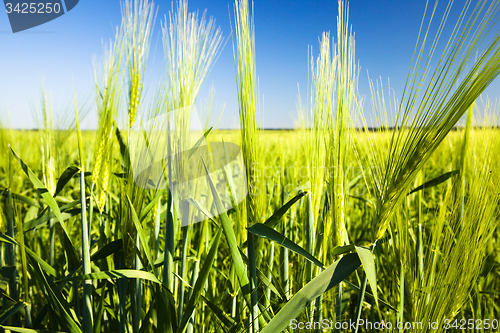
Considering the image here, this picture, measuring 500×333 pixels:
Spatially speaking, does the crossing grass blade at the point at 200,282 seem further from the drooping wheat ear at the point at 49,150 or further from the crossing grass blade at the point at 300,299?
the drooping wheat ear at the point at 49,150

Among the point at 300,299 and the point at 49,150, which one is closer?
the point at 300,299

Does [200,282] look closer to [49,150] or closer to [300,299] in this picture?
[300,299]

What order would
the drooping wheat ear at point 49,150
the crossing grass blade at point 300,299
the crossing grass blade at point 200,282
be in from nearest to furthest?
the crossing grass blade at point 300,299 < the crossing grass blade at point 200,282 < the drooping wheat ear at point 49,150

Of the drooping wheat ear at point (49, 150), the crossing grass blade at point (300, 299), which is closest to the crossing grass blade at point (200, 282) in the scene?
the crossing grass blade at point (300, 299)

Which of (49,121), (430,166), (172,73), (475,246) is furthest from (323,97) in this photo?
(430,166)

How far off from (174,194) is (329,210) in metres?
0.51

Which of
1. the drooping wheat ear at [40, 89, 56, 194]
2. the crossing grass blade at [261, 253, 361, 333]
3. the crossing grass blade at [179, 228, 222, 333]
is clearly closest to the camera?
the crossing grass blade at [261, 253, 361, 333]

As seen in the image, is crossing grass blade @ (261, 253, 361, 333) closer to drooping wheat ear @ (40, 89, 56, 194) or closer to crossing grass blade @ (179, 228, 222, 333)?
crossing grass blade @ (179, 228, 222, 333)

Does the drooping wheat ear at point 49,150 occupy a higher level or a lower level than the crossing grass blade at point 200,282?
higher

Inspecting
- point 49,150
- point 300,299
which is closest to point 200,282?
point 300,299

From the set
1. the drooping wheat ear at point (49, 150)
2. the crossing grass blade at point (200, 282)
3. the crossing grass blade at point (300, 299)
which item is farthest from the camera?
the drooping wheat ear at point (49, 150)

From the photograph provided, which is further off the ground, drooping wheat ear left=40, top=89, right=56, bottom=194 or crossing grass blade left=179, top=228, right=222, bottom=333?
drooping wheat ear left=40, top=89, right=56, bottom=194

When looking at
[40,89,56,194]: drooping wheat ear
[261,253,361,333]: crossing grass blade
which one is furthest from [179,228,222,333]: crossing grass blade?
[40,89,56,194]: drooping wheat ear

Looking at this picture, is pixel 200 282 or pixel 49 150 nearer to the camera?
pixel 200 282
